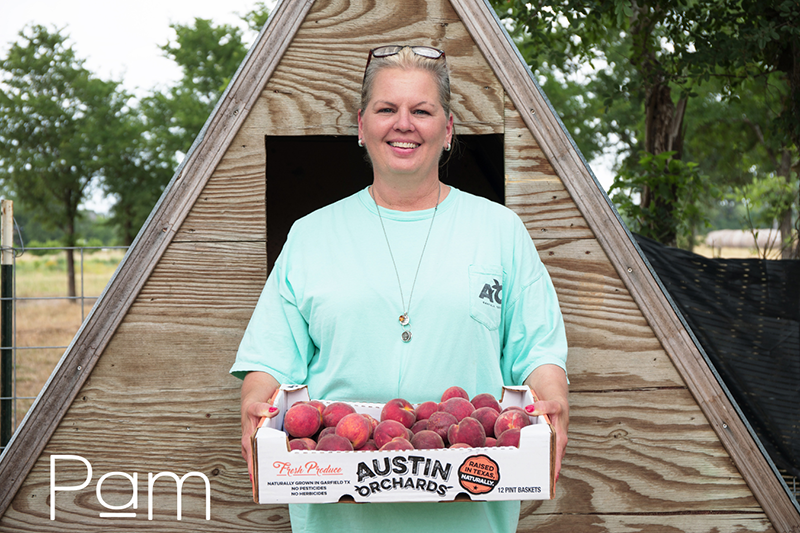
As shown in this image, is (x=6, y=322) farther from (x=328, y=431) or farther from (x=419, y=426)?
(x=419, y=426)

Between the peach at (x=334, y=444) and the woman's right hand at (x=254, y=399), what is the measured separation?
19 cm

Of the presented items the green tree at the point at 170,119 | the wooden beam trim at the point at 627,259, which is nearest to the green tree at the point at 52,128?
the green tree at the point at 170,119

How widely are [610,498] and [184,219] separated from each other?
1918mm

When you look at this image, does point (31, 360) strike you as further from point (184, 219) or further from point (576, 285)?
point (576, 285)

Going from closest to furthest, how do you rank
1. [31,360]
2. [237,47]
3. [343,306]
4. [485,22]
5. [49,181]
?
[343,306] < [485,22] < [31,360] < [49,181] < [237,47]

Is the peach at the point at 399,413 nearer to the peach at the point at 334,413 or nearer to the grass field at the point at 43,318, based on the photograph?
the peach at the point at 334,413

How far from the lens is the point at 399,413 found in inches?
60.1

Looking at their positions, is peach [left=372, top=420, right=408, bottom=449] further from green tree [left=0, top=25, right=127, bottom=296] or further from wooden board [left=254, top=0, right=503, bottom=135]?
green tree [left=0, top=25, right=127, bottom=296]

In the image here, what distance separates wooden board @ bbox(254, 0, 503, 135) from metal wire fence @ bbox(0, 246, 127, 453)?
43.5 inches

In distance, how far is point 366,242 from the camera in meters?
1.80

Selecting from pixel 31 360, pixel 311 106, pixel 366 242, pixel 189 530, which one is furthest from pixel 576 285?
pixel 31 360

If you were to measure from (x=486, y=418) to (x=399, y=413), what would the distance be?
206mm

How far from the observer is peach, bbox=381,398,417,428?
1524 mm

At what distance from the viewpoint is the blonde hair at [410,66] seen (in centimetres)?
175
